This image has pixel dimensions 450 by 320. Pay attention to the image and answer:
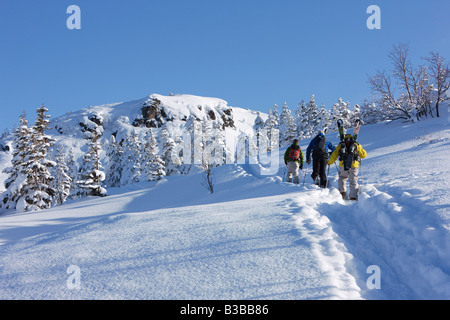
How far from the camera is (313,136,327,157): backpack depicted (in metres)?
10.2

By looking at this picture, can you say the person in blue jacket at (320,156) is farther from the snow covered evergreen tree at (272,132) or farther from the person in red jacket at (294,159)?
the snow covered evergreen tree at (272,132)

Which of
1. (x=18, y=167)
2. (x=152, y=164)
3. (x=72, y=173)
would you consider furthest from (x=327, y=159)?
(x=72, y=173)

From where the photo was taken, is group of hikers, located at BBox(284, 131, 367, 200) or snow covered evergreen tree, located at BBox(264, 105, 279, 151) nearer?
group of hikers, located at BBox(284, 131, 367, 200)

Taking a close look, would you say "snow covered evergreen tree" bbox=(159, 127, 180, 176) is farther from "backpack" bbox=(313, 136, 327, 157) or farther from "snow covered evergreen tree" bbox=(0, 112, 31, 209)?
"backpack" bbox=(313, 136, 327, 157)

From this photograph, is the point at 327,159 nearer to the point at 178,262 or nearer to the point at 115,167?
the point at 178,262

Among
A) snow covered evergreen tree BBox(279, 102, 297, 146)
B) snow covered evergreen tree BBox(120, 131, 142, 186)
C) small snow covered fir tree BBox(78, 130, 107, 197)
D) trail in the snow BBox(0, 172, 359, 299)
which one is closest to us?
trail in the snow BBox(0, 172, 359, 299)

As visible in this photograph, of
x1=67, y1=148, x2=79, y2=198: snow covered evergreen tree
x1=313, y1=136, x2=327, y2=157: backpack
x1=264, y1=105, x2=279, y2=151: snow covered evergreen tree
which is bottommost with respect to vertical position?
x1=67, y1=148, x2=79, y2=198: snow covered evergreen tree

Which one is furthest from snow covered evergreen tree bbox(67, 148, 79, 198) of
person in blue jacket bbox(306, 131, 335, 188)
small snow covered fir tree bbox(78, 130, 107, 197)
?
person in blue jacket bbox(306, 131, 335, 188)

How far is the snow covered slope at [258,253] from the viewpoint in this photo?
3.06 m

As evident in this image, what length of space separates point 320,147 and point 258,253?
746cm

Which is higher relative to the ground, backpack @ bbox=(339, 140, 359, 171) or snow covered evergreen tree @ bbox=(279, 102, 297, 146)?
snow covered evergreen tree @ bbox=(279, 102, 297, 146)

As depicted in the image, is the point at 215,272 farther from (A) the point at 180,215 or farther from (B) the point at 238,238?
(A) the point at 180,215

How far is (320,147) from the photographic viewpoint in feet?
33.5
